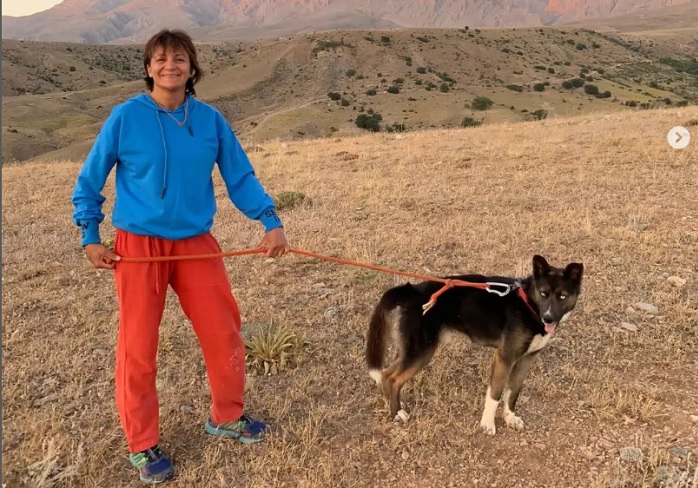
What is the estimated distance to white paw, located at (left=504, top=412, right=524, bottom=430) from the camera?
145 inches

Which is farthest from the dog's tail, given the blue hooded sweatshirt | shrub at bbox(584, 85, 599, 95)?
shrub at bbox(584, 85, 599, 95)

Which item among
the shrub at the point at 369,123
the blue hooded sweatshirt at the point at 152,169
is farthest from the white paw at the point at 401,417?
the shrub at the point at 369,123

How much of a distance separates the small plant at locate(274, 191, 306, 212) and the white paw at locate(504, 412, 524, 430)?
20.6 feet

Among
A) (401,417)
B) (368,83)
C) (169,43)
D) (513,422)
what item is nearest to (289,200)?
(401,417)

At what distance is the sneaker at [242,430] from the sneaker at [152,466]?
1.27 feet

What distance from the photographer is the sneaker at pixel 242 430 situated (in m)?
3.50

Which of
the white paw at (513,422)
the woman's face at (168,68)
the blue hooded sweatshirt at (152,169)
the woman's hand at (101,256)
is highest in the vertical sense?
the woman's face at (168,68)

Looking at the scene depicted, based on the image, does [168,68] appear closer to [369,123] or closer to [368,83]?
[369,123]

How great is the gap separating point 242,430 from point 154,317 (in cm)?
103

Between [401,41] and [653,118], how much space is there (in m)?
62.7

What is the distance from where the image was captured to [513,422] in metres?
3.70

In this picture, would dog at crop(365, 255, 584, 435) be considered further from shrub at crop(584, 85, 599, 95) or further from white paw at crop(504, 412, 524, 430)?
shrub at crop(584, 85, 599, 95)

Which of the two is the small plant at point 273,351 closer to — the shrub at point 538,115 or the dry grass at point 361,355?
the dry grass at point 361,355

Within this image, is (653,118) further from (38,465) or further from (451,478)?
(38,465)
